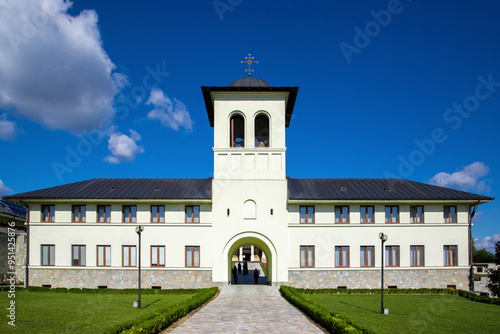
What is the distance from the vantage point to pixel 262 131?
103 ft

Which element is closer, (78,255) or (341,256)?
(78,255)

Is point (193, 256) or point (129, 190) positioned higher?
point (129, 190)

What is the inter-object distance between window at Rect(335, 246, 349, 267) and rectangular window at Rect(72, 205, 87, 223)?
1950 centimetres

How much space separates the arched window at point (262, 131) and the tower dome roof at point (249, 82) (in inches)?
103

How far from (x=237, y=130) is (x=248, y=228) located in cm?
840

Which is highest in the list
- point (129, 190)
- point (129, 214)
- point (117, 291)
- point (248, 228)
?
point (129, 190)

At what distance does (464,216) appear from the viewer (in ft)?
99.1

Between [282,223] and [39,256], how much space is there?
18.4 metres

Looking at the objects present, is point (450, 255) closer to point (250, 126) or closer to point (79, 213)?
point (250, 126)

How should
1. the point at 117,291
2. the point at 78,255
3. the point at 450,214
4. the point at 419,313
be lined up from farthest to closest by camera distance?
the point at 450,214 → the point at 78,255 → the point at 117,291 → the point at 419,313

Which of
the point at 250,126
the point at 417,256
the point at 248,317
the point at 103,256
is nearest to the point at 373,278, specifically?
the point at 417,256

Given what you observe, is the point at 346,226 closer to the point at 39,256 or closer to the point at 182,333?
the point at 182,333

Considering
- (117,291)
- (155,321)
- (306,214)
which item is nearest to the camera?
(155,321)

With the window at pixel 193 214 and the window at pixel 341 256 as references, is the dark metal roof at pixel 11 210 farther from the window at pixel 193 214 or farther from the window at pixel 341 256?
the window at pixel 341 256
